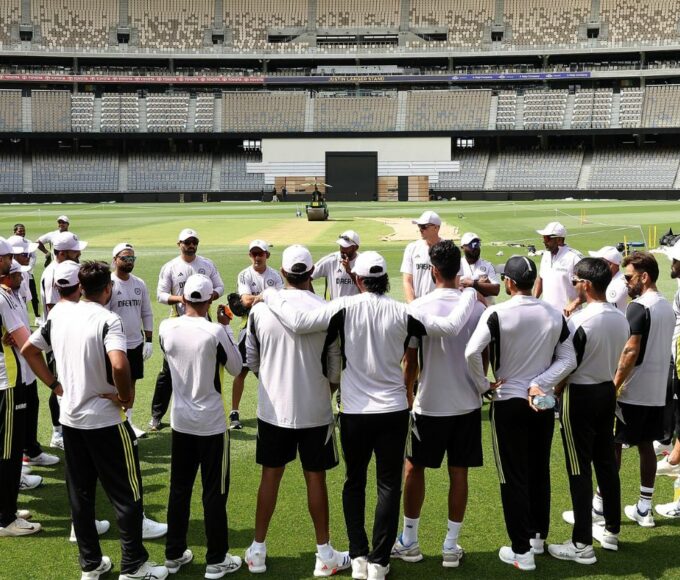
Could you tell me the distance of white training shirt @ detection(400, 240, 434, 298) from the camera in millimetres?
8719

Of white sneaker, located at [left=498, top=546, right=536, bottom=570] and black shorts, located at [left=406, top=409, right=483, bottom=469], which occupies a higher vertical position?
black shorts, located at [left=406, top=409, right=483, bottom=469]

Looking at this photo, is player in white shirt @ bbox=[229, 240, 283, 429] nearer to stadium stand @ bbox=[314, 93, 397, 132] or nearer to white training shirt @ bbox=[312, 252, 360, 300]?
white training shirt @ bbox=[312, 252, 360, 300]

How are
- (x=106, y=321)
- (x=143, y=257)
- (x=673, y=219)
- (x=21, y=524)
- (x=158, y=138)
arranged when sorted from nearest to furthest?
(x=106, y=321) < (x=21, y=524) < (x=143, y=257) < (x=673, y=219) < (x=158, y=138)

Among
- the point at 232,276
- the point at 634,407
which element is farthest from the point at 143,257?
the point at 634,407

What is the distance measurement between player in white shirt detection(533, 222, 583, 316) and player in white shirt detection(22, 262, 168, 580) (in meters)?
5.72

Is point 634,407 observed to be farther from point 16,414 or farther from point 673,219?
point 673,219

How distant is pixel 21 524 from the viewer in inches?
241

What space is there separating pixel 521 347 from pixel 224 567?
265 cm

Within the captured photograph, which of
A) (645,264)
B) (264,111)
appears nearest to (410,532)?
(645,264)

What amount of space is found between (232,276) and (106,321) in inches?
627

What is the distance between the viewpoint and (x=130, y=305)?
8750mm

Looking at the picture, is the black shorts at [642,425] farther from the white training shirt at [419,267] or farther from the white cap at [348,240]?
the white cap at [348,240]

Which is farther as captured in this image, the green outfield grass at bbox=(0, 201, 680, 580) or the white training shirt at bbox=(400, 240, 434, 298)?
the white training shirt at bbox=(400, 240, 434, 298)

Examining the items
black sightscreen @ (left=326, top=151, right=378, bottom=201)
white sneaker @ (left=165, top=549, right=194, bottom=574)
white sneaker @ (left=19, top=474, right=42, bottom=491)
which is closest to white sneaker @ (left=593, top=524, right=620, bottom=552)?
white sneaker @ (left=165, top=549, right=194, bottom=574)
